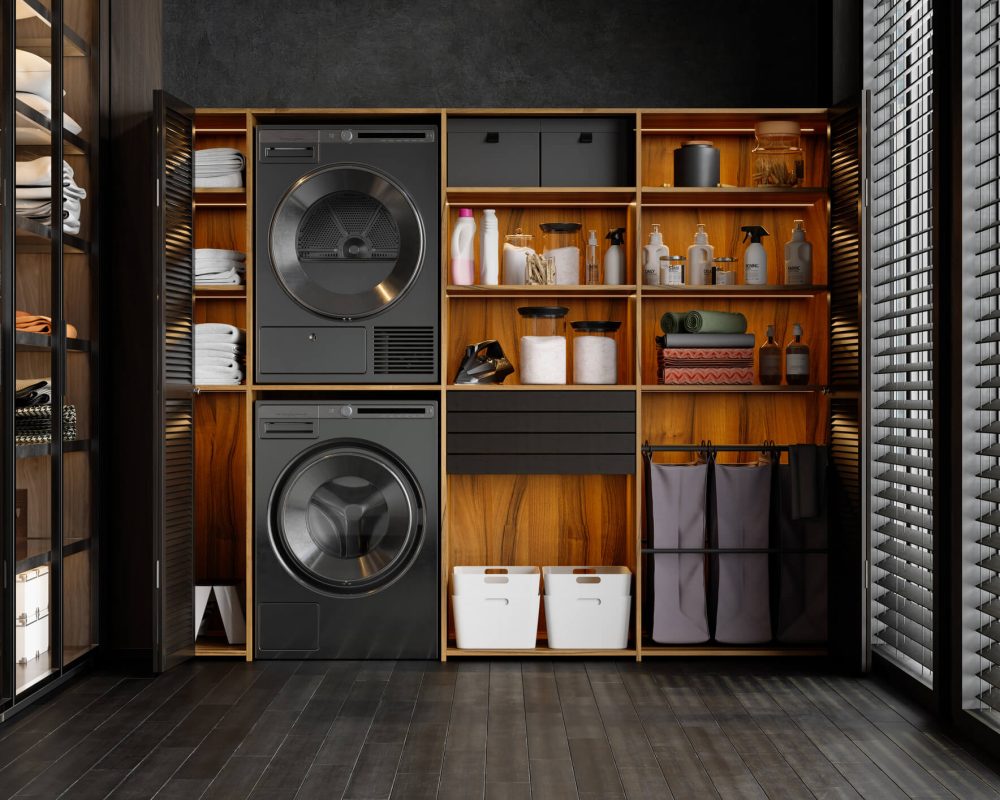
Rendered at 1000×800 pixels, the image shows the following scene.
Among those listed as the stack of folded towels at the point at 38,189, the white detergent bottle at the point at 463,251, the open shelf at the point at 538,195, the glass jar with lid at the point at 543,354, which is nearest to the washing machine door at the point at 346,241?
the white detergent bottle at the point at 463,251

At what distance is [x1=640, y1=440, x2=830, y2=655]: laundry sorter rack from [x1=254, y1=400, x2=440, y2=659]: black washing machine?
2.74ft

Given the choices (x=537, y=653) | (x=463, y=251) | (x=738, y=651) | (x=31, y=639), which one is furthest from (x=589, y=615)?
(x=31, y=639)

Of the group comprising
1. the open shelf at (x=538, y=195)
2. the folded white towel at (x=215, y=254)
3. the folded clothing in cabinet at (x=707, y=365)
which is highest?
the open shelf at (x=538, y=195)

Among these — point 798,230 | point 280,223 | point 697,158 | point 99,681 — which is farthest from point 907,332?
point 99,681

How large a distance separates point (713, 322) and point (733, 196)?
535 millimetres

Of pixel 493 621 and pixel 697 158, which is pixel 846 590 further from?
pixel 697 158

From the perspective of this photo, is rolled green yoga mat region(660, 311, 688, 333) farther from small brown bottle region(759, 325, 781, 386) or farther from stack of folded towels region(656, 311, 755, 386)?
small brown bottle region(759, 325, 781, 386)

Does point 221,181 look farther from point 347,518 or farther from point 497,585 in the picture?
point 497,585

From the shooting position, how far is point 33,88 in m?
3.10

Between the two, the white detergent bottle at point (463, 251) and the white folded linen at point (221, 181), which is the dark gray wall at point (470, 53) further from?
the white detergent bottle at point (463, 251)

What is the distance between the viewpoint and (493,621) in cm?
375

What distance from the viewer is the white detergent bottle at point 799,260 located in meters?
3.82

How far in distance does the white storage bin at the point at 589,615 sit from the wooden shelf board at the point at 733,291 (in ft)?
3.67

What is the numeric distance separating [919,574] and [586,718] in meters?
1.21
